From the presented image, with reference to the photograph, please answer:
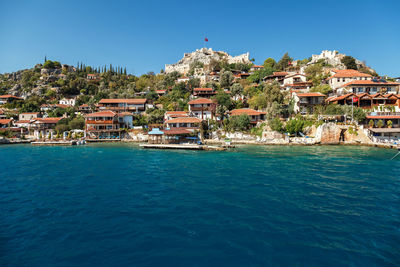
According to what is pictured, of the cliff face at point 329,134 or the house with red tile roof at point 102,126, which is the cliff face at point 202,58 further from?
the cliff face at point 329,134

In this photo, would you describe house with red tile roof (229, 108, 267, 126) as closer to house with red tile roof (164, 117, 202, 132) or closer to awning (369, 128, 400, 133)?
house with red tile roof (164, 117, 202, 132)

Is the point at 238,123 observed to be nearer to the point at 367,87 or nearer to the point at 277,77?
the point at 367,87

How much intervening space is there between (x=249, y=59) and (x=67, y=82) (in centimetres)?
8546

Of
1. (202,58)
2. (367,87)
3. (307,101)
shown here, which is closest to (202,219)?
(307,101)

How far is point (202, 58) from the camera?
104625mm

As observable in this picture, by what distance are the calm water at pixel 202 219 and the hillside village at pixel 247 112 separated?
22645mm

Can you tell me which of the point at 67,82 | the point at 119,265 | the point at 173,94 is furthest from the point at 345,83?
the point at 67,82

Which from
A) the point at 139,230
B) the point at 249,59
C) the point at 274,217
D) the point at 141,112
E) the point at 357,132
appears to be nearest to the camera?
the point at 139,230

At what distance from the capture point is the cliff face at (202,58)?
100625 millimetres

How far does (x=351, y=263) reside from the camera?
21.4 feet

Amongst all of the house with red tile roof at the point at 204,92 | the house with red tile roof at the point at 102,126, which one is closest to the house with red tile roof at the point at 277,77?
the house with red tile roof at the point at 204,92

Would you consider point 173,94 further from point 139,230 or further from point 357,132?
point 139,230

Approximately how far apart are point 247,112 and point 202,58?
69.8m

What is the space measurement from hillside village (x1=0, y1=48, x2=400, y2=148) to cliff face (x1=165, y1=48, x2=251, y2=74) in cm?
2737
